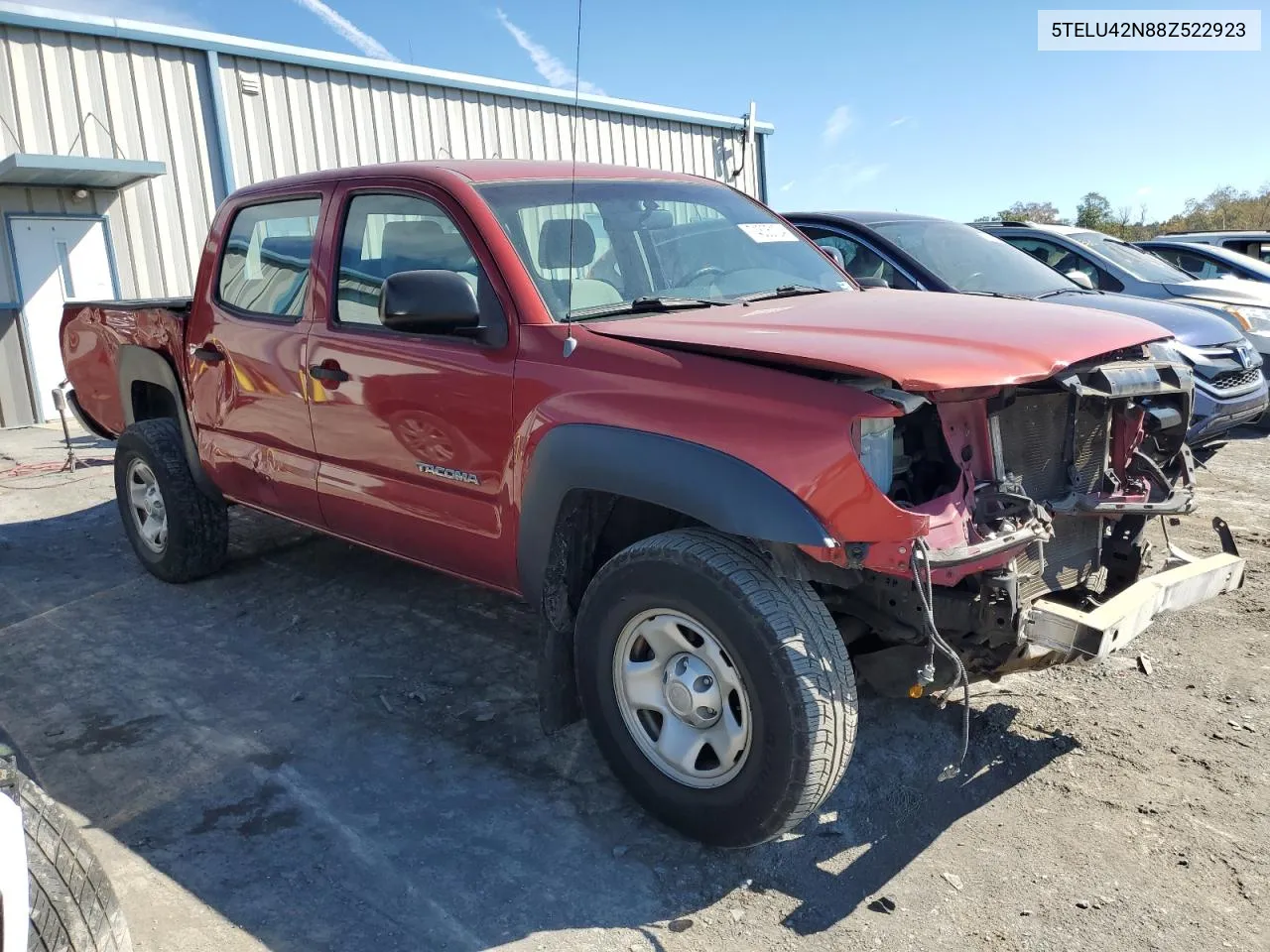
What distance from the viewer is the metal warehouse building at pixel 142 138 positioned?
10.7 metres

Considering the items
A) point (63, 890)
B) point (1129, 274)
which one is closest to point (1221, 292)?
point (1129, 274)

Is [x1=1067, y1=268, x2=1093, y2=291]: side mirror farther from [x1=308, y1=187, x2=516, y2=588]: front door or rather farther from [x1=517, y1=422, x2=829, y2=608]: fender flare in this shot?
[x1=517, y1=422, x2=829, y2=608]: fender flare

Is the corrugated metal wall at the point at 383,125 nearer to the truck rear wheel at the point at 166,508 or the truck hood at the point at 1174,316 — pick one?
the truck hood at the point at 1174,316

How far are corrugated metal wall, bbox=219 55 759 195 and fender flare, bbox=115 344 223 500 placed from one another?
6.08 m

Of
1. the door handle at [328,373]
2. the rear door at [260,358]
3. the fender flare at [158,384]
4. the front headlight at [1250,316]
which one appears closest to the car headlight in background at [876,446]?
the door handle at [328,373]

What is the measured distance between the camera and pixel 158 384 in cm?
525

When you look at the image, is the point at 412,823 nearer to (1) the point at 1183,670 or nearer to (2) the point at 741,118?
(1) the point at 1183,670

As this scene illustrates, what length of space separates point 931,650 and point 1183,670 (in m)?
1.99

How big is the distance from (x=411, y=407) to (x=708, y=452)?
136 centimetres

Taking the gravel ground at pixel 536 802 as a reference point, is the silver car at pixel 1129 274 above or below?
above

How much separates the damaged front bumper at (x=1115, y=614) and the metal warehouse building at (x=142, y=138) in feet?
32.9

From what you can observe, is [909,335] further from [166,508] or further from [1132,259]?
[1132,259]

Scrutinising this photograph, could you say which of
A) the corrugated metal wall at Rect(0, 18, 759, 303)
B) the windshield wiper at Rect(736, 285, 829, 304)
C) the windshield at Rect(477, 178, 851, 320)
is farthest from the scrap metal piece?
the corrugated metal wall at Rect(0, 18, 759, 303)

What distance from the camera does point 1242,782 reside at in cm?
311
